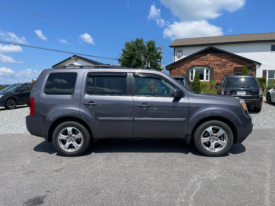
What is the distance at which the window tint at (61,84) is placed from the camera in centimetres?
436

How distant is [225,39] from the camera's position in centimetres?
3278

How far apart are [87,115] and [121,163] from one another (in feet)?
3.91

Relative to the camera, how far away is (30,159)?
429 cm

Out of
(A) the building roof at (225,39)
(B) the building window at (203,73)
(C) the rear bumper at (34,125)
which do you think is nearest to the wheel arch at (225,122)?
(C) the rear bumper at (34,125)

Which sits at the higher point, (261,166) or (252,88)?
(252,88)

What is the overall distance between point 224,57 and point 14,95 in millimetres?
21378

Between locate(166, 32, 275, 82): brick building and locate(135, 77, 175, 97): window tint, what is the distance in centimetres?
2140

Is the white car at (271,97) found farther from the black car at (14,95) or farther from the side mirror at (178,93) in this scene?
the black car at (14,95)

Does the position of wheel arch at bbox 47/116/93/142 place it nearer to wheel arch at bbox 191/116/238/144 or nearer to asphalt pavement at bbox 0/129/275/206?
asphalt pavement at bbox 0/129/275/206

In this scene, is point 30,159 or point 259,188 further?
point 30,159

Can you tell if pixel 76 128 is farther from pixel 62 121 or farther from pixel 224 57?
pixel 224 57

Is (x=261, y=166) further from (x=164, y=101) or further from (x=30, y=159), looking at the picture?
(x=30, y=159)

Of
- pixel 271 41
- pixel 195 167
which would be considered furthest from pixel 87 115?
pixel 271 41

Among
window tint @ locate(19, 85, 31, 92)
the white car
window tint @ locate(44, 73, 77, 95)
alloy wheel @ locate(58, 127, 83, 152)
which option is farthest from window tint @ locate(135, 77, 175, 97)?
window tint @ locate(19, 85, 31, 92)
